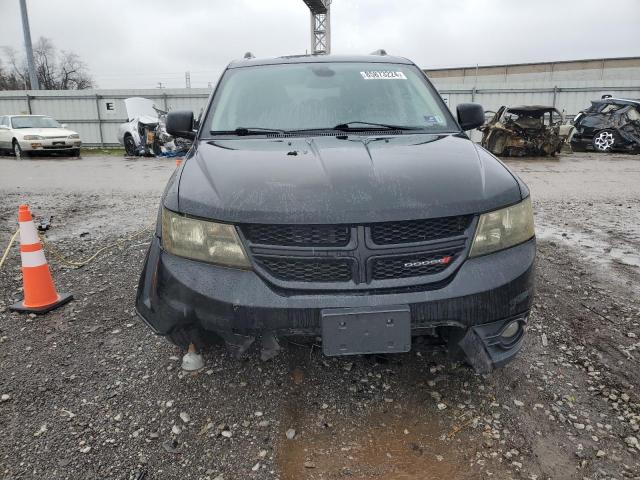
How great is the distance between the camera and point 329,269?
6.36 feet

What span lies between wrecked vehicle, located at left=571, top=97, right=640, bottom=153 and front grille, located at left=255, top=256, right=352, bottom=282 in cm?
1674

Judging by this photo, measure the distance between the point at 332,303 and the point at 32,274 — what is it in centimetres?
258

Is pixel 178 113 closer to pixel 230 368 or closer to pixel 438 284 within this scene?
pixel 230 368

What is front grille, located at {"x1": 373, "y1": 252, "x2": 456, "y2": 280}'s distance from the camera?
76.6 inches

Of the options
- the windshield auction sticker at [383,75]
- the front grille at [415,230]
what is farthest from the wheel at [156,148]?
the front grille at [415,230]

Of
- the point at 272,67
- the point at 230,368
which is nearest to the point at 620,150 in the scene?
the point at 272,67

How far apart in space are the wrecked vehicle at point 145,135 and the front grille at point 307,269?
1458 centimetres

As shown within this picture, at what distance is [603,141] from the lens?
15867 mm

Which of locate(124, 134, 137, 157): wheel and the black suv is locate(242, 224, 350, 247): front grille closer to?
the black suv

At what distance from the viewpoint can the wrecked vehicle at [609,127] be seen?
15.3 meters

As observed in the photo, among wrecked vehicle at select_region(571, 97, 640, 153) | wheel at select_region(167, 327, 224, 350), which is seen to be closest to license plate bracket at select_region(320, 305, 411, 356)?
wheel at select_region(167, 327, 224, 350)

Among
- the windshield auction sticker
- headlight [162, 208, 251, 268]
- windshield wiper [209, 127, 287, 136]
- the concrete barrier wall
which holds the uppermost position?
the concrete barrier wall

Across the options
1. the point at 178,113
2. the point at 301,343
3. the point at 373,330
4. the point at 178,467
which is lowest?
the point at 178,467

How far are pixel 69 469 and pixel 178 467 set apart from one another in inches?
17.5
